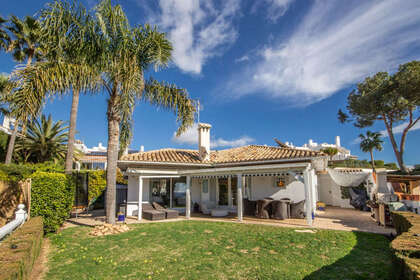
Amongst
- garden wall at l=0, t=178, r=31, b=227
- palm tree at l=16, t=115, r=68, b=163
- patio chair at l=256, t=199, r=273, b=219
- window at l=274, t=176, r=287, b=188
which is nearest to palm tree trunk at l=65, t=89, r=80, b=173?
garden wall at l=0, t=178, r=31, b=227

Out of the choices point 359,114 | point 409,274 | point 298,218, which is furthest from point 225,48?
point 359,114

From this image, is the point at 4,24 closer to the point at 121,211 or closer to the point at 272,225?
the point at 121,211

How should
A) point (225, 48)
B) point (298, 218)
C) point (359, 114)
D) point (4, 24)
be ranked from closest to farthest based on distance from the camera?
1. point (298, 218)
2. point (4, 24)
3. point (225, 48)
4. point (359, 114)

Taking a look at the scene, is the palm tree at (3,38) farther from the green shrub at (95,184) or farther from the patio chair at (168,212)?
the patio chair at (168,212)

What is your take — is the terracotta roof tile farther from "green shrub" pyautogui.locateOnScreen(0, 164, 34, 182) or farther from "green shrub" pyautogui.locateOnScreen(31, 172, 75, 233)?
"green shrub" pyautogui.locateOnScreen(0, 164, 34, 182)

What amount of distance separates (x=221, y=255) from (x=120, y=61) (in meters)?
9.74

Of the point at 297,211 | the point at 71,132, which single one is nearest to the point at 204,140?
the point at 297,211

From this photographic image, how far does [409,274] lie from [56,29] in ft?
45.9

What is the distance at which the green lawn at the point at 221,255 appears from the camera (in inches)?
238

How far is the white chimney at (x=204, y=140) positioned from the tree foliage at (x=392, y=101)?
28243 mm

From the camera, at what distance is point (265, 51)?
17.9 meters

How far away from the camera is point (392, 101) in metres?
31.8

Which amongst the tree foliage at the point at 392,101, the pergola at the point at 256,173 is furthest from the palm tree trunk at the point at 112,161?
the tree foliage at the point at 392,101

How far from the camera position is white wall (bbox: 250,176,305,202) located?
16953mm
